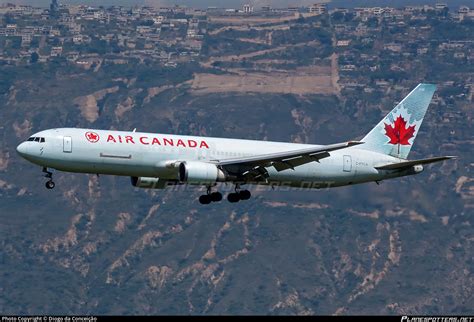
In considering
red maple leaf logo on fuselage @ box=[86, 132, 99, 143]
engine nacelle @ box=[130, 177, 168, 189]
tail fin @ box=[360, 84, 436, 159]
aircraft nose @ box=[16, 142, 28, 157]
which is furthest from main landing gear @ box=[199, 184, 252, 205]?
aircraft nose @ box=[16, 142, 28, 157]

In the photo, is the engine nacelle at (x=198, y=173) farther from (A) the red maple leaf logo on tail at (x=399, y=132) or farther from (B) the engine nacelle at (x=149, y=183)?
(A) the red maple leaf logo on tail at (x=399, y=132)

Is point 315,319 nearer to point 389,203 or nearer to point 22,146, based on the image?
point 22,146

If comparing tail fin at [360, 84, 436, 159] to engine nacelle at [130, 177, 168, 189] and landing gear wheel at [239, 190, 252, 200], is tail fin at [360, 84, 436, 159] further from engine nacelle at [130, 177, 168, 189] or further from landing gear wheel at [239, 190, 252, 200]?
engine nacelle at [130, 177, 168, 189]

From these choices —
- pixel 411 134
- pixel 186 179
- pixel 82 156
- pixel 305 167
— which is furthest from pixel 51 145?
pixel 411 134

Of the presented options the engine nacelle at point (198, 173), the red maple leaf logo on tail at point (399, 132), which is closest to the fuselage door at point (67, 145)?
the engine nacelle at point (198, 173)

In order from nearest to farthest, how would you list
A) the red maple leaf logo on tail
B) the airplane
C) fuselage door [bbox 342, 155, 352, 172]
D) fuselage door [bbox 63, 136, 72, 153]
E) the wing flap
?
fuselage door [bbox 63, 136, 72, 153]
the airplane
the wing flap
fuselage door [bbox 342, 155, 352, 172]
the red maple leaf logo on tail

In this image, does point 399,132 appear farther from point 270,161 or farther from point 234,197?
point 270,161
